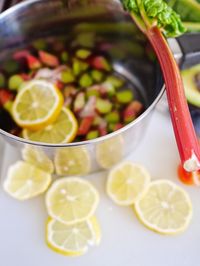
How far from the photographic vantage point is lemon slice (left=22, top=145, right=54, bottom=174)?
0.70 meters

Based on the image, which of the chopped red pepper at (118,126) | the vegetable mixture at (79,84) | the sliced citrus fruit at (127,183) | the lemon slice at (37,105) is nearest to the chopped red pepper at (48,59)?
the vegetable mixture at (79,84)

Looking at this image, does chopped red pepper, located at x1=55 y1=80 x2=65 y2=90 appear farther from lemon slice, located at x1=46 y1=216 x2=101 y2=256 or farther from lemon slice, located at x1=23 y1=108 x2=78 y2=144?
lemon slice, located at x1=46 y1=216 x2=101 y2=256

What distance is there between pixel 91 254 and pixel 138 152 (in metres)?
0.24

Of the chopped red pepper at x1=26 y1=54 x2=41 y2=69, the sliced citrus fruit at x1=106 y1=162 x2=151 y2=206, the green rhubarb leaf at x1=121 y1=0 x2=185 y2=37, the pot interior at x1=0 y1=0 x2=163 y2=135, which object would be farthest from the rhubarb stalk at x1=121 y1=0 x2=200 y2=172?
the chopped red pepper at x1=26 y1=54 x2=41 y2=69

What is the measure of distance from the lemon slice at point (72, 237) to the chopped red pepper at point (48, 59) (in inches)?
16.0

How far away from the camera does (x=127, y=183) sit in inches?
30.2

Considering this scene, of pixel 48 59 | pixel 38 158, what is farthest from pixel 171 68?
pixel 48 59

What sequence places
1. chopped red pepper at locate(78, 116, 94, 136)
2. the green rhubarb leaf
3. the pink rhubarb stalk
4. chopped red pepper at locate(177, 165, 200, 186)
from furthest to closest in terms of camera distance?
chopped red pepper at locate(78, 116, 94, 136), chopped red pepper at locate(177, 165, 200, 186), the green rhubarb leaf, the pink rhubarb stalk

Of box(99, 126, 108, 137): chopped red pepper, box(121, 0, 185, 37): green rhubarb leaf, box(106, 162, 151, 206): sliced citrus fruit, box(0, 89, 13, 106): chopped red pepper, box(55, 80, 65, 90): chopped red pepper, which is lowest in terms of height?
box(106, 162, 151, 206): sliced citrus fruit

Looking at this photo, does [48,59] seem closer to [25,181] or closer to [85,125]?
[85,125]

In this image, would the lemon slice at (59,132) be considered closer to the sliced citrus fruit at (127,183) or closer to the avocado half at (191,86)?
the sliced citrus fruit at (127,183)

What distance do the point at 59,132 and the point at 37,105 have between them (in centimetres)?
8

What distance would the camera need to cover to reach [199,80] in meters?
0.81

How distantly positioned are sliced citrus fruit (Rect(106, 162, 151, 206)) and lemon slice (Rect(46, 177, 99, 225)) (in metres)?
0.04
